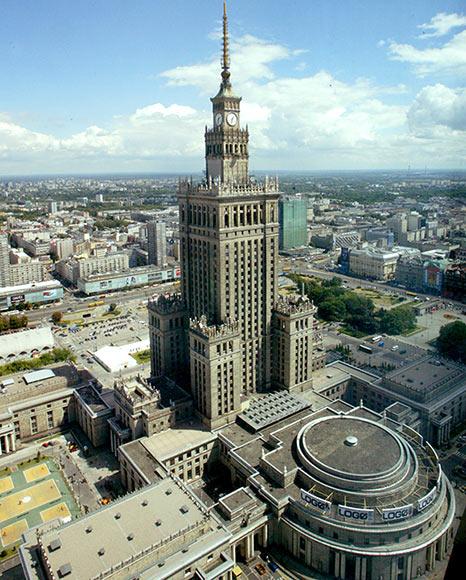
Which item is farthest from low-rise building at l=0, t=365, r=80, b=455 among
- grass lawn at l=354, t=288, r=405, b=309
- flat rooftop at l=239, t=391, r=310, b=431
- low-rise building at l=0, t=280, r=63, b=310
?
grass lawn at l=354, t=288, r=405, b=309

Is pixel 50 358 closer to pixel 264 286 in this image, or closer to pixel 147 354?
pixel 147 354

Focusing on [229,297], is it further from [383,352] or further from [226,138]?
[383,352]

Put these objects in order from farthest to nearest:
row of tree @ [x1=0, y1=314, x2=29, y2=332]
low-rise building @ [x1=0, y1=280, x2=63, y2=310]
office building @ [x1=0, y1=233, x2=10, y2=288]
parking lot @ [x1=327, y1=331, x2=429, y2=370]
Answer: office building @ [x1=0, y1=233, x2=10, y2=288]
low-rise building @ [x1=0, y1=280, x2=63, y2=310]
row of tree @ [x1=0, y1=314, x2=29, y2=332]
parking lot @ [x1=327, y1=331, x2=429, y2=370]

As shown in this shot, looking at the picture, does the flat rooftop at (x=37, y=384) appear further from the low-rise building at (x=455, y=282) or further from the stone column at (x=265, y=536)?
the low-rise building at (x=455, y=282)

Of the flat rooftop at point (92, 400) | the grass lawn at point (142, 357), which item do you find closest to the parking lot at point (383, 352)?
the grass lawn at point (142, 357)

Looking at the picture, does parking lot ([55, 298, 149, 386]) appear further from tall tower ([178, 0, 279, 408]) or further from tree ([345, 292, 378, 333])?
tree ([345, 292, 378, 333])

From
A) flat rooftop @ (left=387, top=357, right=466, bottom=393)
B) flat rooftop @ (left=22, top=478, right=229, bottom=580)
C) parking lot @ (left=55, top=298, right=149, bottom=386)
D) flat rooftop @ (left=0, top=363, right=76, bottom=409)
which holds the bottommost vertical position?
parking lot @ (left=55, top=298, right=149, bottom=386)

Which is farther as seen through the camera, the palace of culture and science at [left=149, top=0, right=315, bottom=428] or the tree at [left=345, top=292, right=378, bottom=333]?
the tree at [left=345, top=292, right=378, bottom=333]
